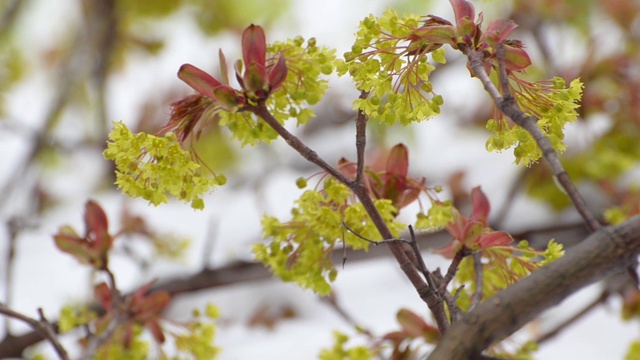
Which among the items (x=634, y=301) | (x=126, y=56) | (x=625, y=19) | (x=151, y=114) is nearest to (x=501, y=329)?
(x=634, y=301)

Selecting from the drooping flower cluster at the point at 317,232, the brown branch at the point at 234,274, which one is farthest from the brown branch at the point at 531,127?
the brown branch at the point at 234,274

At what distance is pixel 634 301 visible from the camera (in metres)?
0.96

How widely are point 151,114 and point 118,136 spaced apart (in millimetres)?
1476

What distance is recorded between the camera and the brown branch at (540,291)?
1.37ft

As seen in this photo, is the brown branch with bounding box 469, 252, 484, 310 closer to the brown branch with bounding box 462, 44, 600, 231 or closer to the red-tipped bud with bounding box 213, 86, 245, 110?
the brown branch with bounding box 462, 44, 600, 231

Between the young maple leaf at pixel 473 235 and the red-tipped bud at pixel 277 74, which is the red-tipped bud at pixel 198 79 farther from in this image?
the young maple leaf at pixel 473 235

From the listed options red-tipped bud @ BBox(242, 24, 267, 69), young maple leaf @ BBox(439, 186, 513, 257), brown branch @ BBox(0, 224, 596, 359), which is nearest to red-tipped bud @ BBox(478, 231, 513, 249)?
young maple leaf @ BBox(439, 186, 513, 257)

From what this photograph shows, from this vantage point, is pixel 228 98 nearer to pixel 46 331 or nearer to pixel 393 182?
pixel 393 182

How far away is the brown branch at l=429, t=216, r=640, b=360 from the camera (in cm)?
42

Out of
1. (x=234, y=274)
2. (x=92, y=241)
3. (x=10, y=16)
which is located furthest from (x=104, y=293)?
(x=10, y=16)

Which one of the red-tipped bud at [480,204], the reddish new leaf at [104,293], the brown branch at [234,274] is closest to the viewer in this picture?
the red-tipped bud at [480,204]

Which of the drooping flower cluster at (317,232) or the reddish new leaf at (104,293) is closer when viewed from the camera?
the drooping flower cluster at (317,232)

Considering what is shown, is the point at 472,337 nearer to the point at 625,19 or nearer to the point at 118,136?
the point at 118,136

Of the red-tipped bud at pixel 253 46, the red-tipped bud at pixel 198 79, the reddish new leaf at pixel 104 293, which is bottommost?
the red-tipped bud at pixel 198 79
